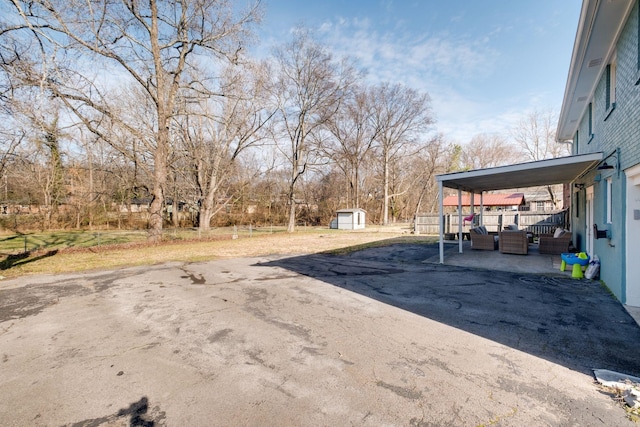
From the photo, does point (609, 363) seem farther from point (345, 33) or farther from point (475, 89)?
point (475, 89)

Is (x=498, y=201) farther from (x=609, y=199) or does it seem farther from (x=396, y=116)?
(x=609, y=199)

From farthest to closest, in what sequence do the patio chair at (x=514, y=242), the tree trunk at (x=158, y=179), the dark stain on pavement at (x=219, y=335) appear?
the tree trunk at (x=158, y=179)
the patio chair at (x=514, y=242)
the dark stain on pavement at (x=219, y=335)

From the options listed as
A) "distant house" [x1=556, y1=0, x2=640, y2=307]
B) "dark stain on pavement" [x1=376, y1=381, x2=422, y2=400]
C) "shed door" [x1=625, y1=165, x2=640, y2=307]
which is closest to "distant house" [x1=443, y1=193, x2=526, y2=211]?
"distant house" [x1=556, y1=0, x2=640, y2=307]

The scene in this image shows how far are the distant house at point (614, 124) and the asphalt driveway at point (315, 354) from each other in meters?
0.68

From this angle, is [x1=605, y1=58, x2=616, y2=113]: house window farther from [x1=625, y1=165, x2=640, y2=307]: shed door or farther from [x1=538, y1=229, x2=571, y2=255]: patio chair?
[x1=538, y1=229, x2=571, y2=255]: patio chair

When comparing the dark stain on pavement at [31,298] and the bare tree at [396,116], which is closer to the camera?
the dark stain on pavement at [31,298]

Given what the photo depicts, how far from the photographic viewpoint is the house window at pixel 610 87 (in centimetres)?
539

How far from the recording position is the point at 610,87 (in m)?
5.66

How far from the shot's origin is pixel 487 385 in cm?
239

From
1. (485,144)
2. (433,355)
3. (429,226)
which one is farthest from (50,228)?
(485,144)

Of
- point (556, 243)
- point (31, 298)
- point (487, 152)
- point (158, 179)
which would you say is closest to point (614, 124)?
point (556, 243)

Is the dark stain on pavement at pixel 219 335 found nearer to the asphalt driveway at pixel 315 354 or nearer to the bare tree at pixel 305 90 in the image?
the asphalt driveway at pixel 315 354

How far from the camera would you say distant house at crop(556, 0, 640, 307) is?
165 inches

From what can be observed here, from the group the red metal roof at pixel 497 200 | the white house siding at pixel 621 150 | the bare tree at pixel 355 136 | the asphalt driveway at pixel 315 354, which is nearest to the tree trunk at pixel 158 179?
the asphalt driveway at pixel 315 354
